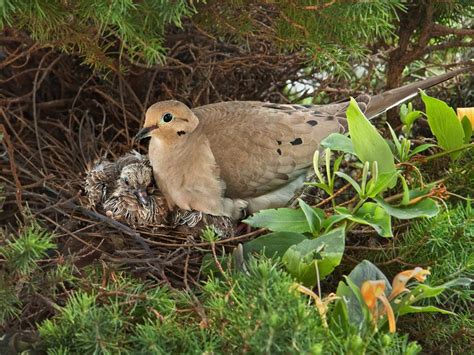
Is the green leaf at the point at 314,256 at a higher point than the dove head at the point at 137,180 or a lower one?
higher

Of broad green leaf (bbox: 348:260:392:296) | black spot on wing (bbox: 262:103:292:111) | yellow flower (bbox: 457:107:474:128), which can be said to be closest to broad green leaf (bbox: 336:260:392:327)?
broad green leaf (bbox: 348:260:392:296)

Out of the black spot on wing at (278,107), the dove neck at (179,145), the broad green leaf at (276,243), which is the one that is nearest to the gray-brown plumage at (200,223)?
the dove neck at (179,145)

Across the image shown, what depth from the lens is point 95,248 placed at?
142cm

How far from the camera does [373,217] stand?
1.20 m

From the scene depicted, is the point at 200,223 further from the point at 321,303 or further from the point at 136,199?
the point at 321,303

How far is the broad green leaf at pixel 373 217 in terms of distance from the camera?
1.17 m

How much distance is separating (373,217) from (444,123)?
291 millimetres

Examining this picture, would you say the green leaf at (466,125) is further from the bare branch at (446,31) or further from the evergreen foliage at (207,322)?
the evergreen foliage at (207,322)

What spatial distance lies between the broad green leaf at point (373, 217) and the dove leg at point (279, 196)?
1.60ft

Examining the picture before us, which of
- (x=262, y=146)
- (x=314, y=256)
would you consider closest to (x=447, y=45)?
(x=262, y=146)

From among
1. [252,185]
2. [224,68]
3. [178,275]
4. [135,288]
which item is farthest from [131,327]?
[224,68]

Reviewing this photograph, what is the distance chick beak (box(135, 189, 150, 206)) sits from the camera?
168cm

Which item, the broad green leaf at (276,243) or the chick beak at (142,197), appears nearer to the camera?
Answer: the broad green leaf at (276,243)

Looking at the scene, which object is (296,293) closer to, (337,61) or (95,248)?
(95,248)
